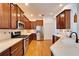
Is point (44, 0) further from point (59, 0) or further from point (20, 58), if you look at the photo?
point (20, 58)

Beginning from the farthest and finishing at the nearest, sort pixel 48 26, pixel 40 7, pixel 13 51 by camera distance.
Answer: pixel 48 26, pixel 40 7, pixel 13 51

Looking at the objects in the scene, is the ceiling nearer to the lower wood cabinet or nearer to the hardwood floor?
the lower wood cabinet

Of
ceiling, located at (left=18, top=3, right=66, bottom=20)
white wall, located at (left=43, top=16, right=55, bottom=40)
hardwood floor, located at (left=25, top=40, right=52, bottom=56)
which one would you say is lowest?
hardwood floor, located at (left=25, top=40, right=52, bottom=56)

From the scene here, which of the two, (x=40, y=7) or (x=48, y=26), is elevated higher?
(x=40, y=7)

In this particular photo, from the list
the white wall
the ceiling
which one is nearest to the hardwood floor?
the ceiling

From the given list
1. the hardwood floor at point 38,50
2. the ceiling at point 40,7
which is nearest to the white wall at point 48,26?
the hardwood floor at point 38,50

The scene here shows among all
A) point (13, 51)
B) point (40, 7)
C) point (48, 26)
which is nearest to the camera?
point (13, 51)

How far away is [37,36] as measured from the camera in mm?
11523

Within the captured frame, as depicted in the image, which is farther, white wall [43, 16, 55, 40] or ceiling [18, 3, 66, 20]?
white wall [43, 16, 55, 40]

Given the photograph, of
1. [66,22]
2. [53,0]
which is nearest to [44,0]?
[53,0]

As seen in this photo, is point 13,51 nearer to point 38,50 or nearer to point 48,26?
point 38,50

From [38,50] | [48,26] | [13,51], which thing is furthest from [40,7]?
[48,26]

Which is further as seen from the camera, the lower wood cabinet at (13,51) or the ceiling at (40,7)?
the ceiling at (40,7)

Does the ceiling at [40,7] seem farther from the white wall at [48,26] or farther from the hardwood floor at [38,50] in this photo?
the white wall at [48,26]
